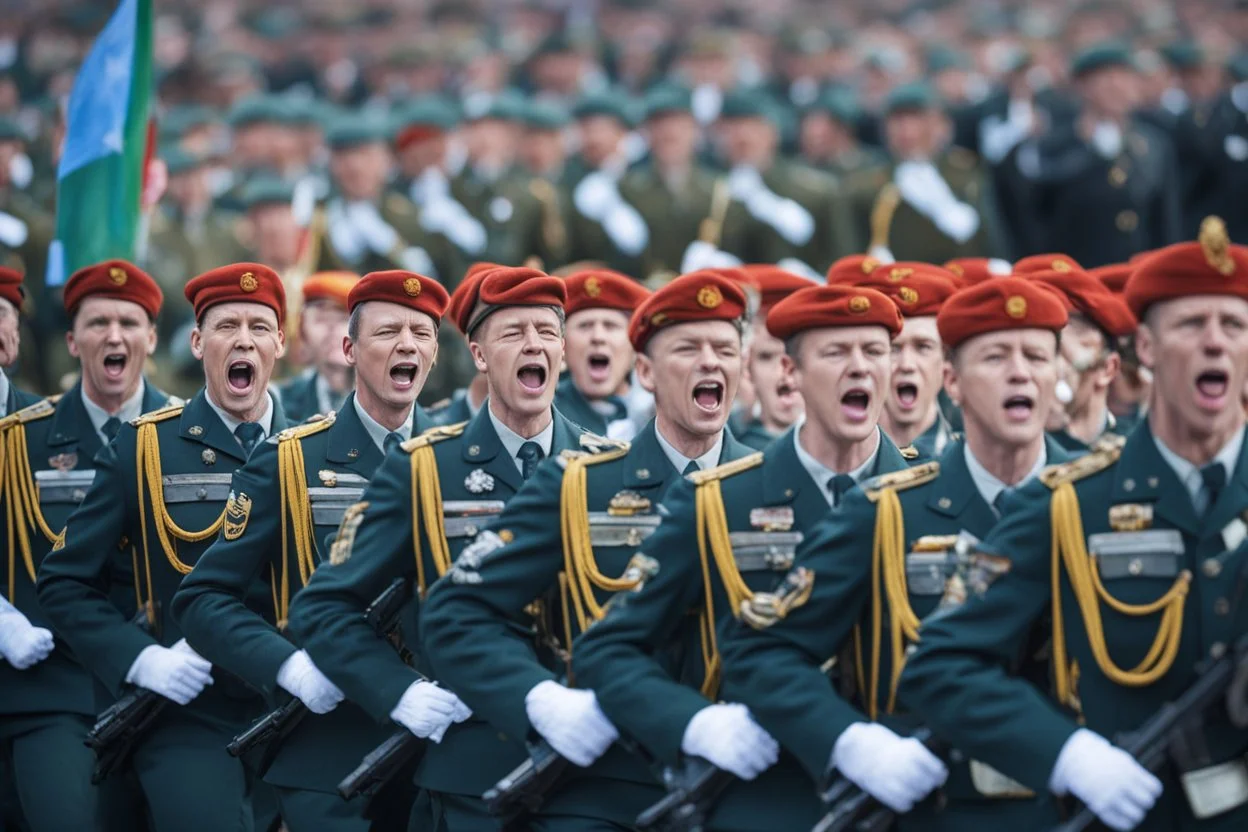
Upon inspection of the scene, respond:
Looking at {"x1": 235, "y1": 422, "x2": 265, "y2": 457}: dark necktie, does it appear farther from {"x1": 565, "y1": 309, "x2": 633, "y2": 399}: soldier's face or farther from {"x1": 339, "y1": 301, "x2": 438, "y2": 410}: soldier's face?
{"x1": 565, "y1": 309, "x2": 633, "y2": 399}: soldier's face

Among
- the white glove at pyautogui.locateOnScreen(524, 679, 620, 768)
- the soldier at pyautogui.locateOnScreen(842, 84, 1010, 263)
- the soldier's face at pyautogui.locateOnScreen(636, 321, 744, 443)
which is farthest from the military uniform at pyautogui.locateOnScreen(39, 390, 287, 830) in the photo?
the soldier at pyautogui.locateOnScreen(842, 84, 1010, 263)

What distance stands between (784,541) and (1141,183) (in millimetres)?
9267

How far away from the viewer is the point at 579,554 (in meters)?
7.16

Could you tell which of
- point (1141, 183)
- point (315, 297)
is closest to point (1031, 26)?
point (1141, 183)

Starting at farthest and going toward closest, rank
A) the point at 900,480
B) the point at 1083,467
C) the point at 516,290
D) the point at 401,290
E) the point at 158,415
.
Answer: the point at 158,415
the point at 401,290
the point at 516,290
the point at 900,480
the point at 1083,467

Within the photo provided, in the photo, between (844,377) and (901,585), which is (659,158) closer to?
(844,377)

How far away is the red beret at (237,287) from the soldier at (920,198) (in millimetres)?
6991

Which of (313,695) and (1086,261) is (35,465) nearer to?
(313,695)

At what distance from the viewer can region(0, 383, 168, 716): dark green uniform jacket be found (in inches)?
357

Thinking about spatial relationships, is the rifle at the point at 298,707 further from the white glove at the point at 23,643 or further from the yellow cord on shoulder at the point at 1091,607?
the yellow cord on shoulder at the point at 1091,607

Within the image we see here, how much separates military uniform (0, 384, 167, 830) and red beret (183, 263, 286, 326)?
2.74 ft

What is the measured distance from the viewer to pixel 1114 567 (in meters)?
6.04

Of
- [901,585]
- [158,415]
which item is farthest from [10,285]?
[901,585]

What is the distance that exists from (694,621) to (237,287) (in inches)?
119
